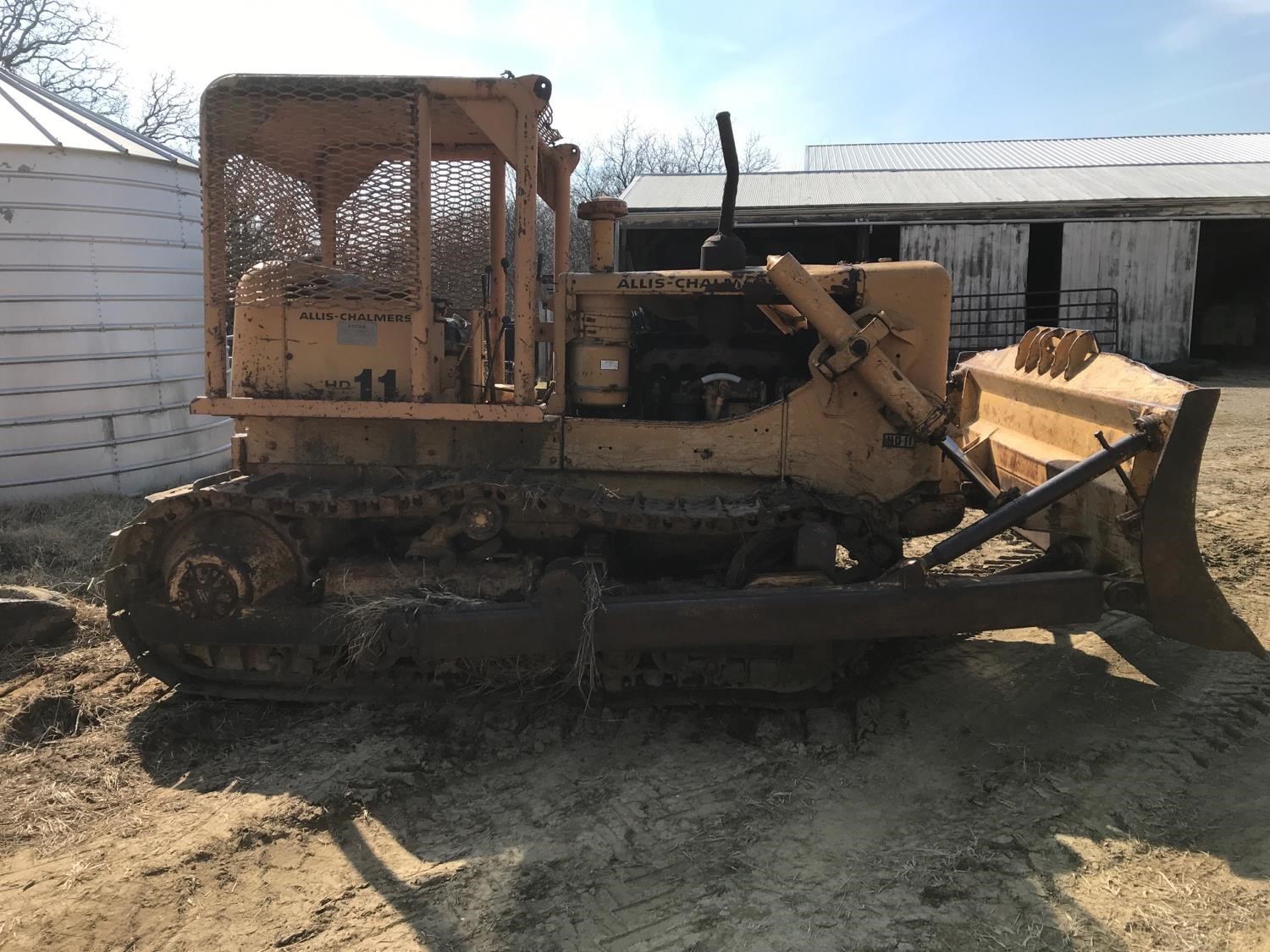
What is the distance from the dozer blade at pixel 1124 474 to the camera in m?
3.85

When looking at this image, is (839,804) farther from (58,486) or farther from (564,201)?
(58,486)

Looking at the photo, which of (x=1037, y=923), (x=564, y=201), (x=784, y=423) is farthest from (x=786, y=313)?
(x=1037, y=923)

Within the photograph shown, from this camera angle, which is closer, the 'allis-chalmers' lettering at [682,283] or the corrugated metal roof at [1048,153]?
the 'allis-chalmers' lettering at [682,283]

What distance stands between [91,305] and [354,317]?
5.63 metres

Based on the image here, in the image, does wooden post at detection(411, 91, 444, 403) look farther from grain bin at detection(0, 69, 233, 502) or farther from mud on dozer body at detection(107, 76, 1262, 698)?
grain bin at detection(0, 69, 233, 502)

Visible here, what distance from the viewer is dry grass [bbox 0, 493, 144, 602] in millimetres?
6242

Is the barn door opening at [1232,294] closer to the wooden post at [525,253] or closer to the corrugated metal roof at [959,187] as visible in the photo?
the corrugated metal roof at [959,187]

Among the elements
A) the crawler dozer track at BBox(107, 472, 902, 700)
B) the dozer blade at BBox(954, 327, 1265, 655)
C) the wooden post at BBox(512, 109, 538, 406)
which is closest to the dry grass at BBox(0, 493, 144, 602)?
the crawler dozer track at BBox(107, 472, 902, 700)

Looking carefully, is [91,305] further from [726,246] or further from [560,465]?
[726,246]

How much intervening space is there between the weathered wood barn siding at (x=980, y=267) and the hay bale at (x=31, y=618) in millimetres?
15728

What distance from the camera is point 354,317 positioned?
4.48 m

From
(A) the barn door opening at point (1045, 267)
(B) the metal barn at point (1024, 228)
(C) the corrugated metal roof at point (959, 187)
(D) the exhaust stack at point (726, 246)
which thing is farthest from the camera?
(A) the barn door opening at point (1045, 267)

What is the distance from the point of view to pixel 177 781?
12.9ft

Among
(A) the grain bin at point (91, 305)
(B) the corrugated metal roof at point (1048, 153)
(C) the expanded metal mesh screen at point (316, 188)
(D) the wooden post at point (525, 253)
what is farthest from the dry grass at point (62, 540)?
(B) the corrugated metal roof at point (1048, 153)
